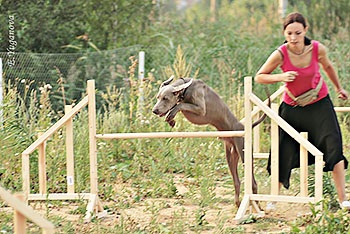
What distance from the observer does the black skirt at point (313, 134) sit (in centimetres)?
619

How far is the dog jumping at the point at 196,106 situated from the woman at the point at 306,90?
47cm

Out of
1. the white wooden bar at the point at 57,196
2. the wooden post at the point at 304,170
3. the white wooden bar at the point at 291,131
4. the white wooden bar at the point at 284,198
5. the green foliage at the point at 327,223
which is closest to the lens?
the green foliage at the point at 327,223

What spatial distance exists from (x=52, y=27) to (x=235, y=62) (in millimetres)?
2801

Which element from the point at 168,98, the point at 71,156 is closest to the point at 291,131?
the point at 168,98

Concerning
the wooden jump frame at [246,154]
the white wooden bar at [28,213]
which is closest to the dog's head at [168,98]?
the wooden jump frame at [246,154]

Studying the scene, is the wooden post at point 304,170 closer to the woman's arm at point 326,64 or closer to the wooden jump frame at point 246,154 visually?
the wooden jump frame at point 246,154

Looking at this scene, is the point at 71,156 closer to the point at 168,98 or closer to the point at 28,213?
the point at 168,98

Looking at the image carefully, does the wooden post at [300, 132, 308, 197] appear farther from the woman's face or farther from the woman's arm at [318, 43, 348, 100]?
the woman's face

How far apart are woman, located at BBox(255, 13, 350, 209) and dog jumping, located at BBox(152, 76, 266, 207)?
0.47m

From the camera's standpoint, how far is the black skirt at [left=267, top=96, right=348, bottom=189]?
20.3 ft

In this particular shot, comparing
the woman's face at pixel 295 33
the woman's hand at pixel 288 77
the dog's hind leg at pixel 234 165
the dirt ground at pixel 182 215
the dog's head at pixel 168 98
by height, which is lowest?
the dirt ground at pixel 182 215

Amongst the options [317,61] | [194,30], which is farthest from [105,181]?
[194,30]

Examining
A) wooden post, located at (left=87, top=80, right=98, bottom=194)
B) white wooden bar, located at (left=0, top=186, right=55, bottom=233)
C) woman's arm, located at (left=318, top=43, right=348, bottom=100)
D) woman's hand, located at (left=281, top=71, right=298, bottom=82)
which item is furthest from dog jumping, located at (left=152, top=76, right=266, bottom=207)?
white wooden bar, located at (left=0, top=186, right=55, bottom=233)

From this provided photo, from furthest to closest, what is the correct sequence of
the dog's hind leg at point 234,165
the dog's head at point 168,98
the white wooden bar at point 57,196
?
the dog's hind leg at point 234,165 → the white wooden bar at point 57,196 → the dog's head at point 168,98
